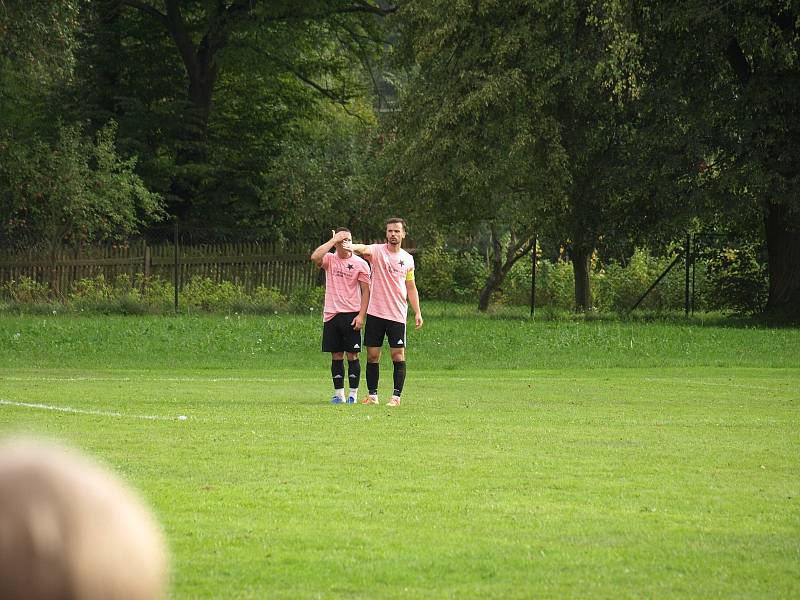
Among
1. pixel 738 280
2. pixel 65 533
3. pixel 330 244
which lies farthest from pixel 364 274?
pixel 738 280

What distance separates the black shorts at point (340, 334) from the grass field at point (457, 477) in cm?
79

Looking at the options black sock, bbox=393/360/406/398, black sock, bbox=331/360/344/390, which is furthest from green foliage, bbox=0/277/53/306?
black sock, bbox=393/360/406/398

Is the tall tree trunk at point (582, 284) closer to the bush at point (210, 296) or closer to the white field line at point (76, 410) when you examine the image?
the bush at point (210, 296)

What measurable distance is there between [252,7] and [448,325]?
18.7m

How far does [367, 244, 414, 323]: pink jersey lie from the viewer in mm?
15656

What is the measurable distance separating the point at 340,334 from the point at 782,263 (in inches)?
798

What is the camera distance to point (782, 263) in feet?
112

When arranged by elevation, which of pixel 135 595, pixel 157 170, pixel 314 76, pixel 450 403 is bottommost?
pixel 450 403

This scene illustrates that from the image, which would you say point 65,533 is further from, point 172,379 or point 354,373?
point 172,379

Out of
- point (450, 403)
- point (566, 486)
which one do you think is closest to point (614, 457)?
point (566, 486)

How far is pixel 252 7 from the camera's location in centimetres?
4616

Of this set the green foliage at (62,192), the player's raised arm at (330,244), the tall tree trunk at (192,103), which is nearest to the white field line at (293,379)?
the player's raised arm at (330,244)

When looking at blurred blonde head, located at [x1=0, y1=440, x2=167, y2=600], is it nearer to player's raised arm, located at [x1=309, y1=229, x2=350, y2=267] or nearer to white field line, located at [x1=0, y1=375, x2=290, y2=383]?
player's raised arm, located at [x1=309, y1=229, x2=350, y2=267]

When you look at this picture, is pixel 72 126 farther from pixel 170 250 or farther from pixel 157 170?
pixel 170 250
